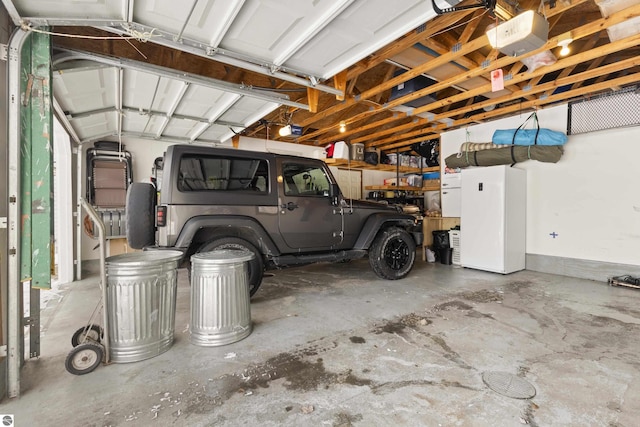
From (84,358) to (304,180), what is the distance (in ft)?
9.18

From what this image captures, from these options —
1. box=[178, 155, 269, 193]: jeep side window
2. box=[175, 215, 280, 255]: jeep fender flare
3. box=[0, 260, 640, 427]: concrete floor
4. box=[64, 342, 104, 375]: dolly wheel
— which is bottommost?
box=[0, 260, 640, 427]: concrete floor

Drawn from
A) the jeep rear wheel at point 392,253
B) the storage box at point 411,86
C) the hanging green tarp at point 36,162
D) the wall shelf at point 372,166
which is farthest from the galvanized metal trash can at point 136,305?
the wall shelf at point 372,166

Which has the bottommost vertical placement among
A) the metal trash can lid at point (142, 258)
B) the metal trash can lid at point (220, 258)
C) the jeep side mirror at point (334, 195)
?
the metal trash can lid at point (220, 258)

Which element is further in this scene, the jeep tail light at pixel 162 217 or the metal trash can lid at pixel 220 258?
the jeep tail light at pixel 162 217

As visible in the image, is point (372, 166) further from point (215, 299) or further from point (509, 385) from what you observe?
point (509, 385)

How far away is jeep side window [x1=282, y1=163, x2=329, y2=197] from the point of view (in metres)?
3.74

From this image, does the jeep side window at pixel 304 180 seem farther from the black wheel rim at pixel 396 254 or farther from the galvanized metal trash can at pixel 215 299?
the galvanized metal trash can at pixel 215 299

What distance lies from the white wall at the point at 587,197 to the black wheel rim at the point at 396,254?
2.52 m

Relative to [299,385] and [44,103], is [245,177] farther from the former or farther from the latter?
[299,385]

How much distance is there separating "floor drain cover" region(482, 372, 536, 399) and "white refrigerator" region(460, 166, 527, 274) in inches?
135

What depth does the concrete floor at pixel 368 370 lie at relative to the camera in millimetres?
1571

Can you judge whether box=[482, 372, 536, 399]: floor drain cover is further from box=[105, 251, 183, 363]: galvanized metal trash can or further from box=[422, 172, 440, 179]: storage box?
box=[422, 172, 440, 179]: storage box

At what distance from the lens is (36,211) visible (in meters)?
1.93

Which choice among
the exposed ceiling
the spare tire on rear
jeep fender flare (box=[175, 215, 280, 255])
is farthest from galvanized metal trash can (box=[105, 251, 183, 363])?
the exposed ceiling
